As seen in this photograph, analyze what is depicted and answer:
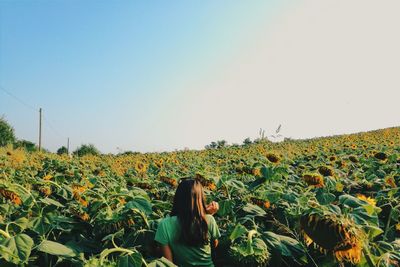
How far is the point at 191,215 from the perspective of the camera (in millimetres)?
2783

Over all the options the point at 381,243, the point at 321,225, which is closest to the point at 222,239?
the point at 381,243

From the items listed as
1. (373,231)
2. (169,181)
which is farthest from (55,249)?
(169,181)

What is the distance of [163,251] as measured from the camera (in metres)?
2.58

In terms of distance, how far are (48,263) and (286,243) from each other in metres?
1.34

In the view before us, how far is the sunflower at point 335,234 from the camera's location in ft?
4.96

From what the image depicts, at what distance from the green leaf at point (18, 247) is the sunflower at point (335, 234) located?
3.89 feet

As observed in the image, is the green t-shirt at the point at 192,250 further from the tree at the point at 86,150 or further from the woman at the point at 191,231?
the tree at the point at 86,150

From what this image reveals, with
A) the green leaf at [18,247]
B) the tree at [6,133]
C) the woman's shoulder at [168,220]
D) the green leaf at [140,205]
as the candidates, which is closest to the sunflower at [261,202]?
the woman's shoulder at [168,220]

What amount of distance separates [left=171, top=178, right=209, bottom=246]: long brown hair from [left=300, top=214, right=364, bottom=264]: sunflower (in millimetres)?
1240

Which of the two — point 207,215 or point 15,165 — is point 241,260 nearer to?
point 207,215

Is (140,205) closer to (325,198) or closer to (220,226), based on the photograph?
(220,226)

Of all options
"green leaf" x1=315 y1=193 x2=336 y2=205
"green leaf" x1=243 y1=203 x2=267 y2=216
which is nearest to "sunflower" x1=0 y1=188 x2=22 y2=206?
"green leaf" x1=243 y1=203 x2=267 y2=216

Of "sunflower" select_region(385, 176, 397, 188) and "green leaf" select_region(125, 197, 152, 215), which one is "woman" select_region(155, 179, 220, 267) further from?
"sunflower" select_region(385, 176, 397, 188)

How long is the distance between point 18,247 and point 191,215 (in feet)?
4.17
